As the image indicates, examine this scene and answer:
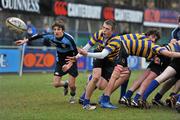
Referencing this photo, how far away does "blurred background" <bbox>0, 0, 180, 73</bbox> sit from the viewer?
2275 cm

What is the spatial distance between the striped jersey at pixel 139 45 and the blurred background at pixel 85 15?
32.3 feet

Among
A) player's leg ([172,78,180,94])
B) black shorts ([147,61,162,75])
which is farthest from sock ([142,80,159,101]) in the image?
player's leg ([172,78,180,94])

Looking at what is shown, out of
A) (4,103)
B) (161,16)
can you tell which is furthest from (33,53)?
(161,16)

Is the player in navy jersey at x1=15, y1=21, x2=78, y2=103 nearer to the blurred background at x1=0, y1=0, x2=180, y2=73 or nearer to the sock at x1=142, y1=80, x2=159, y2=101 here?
the sock at x1=142, y1=80, x2=159, y2=101

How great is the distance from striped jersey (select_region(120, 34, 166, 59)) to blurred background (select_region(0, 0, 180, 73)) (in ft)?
32.3

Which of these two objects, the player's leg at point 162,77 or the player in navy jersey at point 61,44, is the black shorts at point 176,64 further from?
the player in navy jersey at point 61,44

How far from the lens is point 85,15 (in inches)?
1069

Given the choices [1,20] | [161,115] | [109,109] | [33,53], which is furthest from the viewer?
[1,20]

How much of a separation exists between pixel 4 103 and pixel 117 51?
8.48 ft

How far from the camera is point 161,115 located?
8.98 meters

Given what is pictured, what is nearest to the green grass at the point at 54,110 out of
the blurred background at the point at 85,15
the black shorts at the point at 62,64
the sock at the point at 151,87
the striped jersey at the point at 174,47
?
the sock at the point at 151,87

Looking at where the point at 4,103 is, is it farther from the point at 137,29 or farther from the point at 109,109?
the point at 137,29

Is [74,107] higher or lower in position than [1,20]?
lower

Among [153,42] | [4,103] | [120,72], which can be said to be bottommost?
[4,103]
